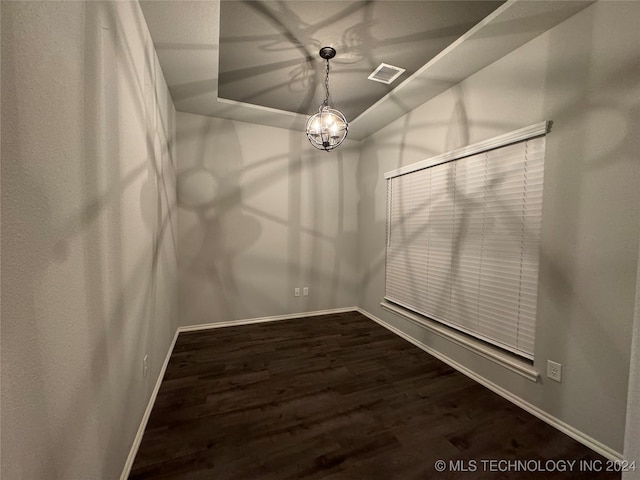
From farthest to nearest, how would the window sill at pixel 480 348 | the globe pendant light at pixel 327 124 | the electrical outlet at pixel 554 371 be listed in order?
1. the globe pendant light at pixel 327 124
2. the window sill at pixel 480 348
3. the electrical outlet at pixel 554 371

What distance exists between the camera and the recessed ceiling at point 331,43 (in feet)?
5.41

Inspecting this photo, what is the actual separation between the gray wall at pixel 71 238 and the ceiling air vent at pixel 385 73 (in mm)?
1835

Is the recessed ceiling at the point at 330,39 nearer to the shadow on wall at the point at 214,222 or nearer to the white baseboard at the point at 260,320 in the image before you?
the shadow on wall at the point at 214,222

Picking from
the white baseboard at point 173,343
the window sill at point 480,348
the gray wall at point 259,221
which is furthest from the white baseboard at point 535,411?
the gray wall at point 259,221

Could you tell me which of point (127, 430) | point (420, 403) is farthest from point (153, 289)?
point (420, 403)

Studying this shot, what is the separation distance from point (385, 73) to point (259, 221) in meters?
2.19

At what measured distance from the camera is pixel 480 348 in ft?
6.95

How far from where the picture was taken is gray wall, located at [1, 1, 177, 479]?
0.57 m

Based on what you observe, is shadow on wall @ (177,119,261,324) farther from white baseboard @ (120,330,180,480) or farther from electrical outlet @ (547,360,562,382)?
electrical outlet @ (547,360,562,382)

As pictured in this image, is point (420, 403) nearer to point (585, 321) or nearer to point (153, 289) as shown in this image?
point (585, 321)

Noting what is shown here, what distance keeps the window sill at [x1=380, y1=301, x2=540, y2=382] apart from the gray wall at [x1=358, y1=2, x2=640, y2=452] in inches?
2.5

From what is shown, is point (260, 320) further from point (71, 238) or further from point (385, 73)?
point (385, 73)

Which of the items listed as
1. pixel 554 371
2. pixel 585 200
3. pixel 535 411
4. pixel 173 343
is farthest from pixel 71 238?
pixel 535 411

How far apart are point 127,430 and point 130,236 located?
3.30 feet
